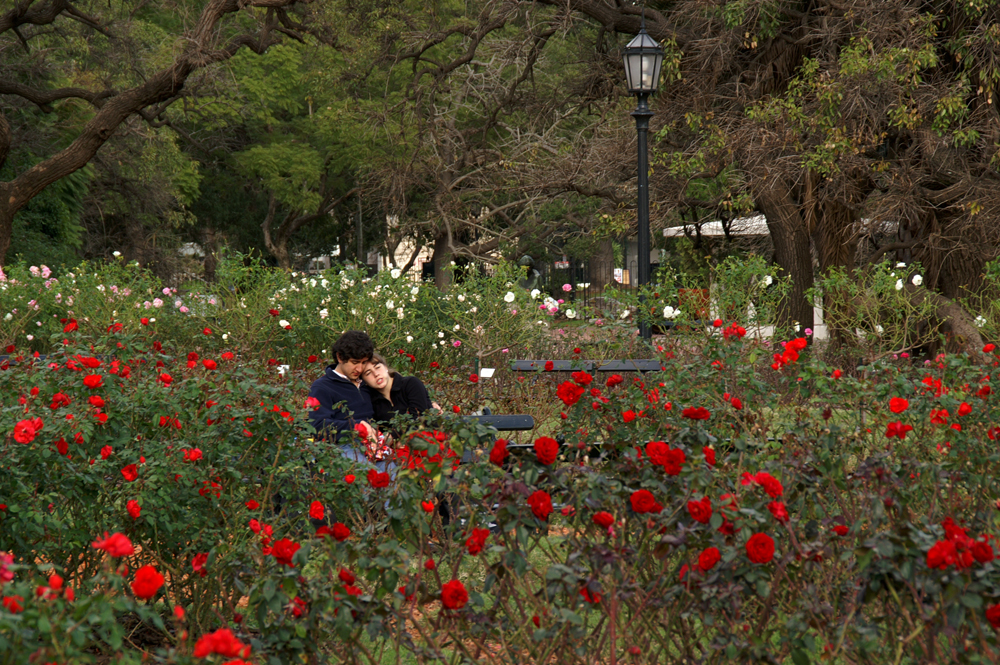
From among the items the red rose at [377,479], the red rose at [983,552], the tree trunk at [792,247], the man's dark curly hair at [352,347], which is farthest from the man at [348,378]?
the tree trunk at [792,247]

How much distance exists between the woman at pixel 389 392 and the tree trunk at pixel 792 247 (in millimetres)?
7686

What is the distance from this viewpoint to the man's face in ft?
17.9

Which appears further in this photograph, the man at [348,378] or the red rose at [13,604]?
the man at [348,378]

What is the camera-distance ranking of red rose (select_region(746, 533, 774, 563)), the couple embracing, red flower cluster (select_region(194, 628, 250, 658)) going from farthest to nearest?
the couple embracing, red rose (select_region(746, 533, 774, 563)), red flower cluster (select_region(194, 628, 250, 658))

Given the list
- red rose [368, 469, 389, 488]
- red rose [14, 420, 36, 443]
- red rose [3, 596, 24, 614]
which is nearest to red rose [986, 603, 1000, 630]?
red rose [368, 469, 389, 488]

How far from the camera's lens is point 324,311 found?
29.9ft

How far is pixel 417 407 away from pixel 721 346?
1.73 metres

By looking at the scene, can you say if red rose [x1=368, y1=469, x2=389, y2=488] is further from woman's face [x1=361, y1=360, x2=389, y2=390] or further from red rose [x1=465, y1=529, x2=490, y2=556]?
woman's face [x1=361, y1=360, x2=389, y2=390]

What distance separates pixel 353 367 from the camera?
5.48m

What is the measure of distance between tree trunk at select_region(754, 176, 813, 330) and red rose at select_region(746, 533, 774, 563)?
34.5 ft

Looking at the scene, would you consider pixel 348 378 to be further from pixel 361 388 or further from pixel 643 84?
pixel 643 84

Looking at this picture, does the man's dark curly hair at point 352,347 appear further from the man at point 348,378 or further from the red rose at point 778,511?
the red rose at point 778,511

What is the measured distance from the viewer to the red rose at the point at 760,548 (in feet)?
6.89

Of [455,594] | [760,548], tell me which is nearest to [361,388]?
[455,594]
